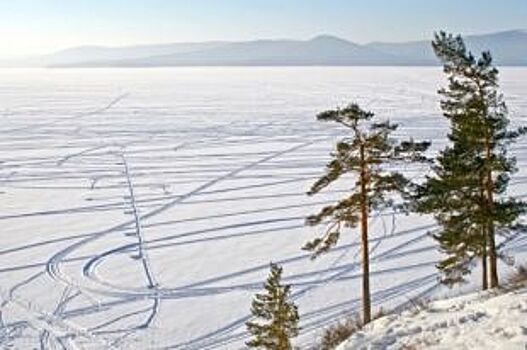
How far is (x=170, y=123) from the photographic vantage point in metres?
67.2

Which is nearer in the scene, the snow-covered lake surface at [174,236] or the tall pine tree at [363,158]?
the tall pine tree at [363,158]

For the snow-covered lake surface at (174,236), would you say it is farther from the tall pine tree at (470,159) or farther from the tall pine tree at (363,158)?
the tall pine tree at (470,159)

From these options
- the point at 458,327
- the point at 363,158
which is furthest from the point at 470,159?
the point at 458,327

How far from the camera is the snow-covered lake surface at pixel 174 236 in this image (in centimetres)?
2153

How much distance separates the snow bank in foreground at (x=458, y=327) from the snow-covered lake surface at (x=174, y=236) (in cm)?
629

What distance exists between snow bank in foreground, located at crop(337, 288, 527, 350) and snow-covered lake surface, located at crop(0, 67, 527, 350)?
629 centimetres

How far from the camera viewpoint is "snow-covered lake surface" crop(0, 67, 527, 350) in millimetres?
21531

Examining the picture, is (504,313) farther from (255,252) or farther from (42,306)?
(255,252)

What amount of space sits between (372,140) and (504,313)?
548 centimetres

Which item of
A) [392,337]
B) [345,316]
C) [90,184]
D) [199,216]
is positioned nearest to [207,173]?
[90,184]

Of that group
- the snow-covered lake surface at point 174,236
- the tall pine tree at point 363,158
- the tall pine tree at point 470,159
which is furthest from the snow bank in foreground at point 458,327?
A: the snow-covered lake surface at point 174,236

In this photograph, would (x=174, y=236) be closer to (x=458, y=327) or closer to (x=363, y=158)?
(x=363, y=158)

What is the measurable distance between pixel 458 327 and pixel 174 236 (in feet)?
65.5

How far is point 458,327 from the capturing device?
11.6m
